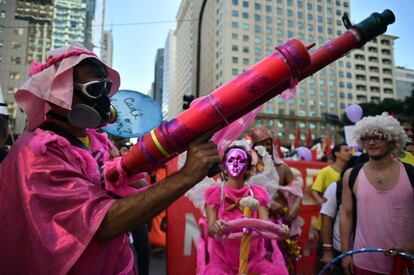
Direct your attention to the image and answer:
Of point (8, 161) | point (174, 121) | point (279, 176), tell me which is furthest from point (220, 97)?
point (279, 176)

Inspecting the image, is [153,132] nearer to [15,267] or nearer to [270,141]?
[15,267]

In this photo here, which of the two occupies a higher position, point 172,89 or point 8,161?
point 172,89

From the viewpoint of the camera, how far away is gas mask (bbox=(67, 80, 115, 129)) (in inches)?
62.5

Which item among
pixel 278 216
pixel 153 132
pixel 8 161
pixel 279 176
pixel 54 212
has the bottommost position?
pixel 278 216

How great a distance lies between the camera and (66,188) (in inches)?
53.2

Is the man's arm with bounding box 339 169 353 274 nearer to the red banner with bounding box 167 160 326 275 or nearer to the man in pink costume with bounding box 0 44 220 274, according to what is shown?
the man in pink costume with bounding box 0 44 220 274

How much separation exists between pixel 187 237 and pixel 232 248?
2.08 m

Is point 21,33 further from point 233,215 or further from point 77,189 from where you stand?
point 77,189

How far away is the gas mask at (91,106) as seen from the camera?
1.59 meters

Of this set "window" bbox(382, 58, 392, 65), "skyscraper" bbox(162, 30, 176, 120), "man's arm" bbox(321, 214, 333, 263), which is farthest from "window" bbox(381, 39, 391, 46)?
"man's arm" bbox(321, 214, 333, 263)

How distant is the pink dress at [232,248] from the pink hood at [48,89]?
6.80 feet

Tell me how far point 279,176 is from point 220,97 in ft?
11.8

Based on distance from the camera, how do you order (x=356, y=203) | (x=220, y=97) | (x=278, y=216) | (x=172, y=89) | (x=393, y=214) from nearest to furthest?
(x=220, y=97)
(x=393, y=214)
(x=356, y=203)
(x=278, y=216)
(x=172, y=89)

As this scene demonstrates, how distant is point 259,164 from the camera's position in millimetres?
4359
